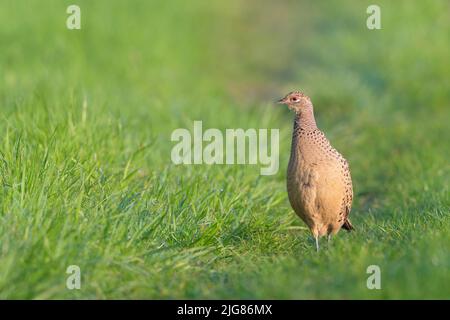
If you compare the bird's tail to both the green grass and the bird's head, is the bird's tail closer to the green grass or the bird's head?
the green grass

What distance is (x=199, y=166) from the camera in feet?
21.5

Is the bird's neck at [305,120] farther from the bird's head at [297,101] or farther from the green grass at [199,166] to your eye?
the green grass at [199,166]

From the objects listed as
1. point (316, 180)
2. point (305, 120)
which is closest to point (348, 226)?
point (316, 180)

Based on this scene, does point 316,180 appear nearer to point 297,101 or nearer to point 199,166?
point 297,101

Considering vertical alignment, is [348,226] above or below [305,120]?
below

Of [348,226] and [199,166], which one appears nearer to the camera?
[348,226]

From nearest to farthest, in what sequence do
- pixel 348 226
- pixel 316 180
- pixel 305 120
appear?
pixel 316 180
pixel 305 120
pixel 348 226

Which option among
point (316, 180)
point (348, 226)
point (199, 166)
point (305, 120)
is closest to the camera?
point (316, 180)

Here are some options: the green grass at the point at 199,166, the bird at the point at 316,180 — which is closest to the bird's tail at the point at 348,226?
the green grass at the point at 199,166

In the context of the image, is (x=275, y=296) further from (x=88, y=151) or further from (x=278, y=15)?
(x=278, y=15)

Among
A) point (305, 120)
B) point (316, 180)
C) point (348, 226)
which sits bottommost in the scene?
point (348, 226)

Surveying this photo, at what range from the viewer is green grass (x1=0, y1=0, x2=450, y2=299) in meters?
4.42

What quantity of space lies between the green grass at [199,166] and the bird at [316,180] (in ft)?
0.73

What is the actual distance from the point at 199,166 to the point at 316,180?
1514 mm
